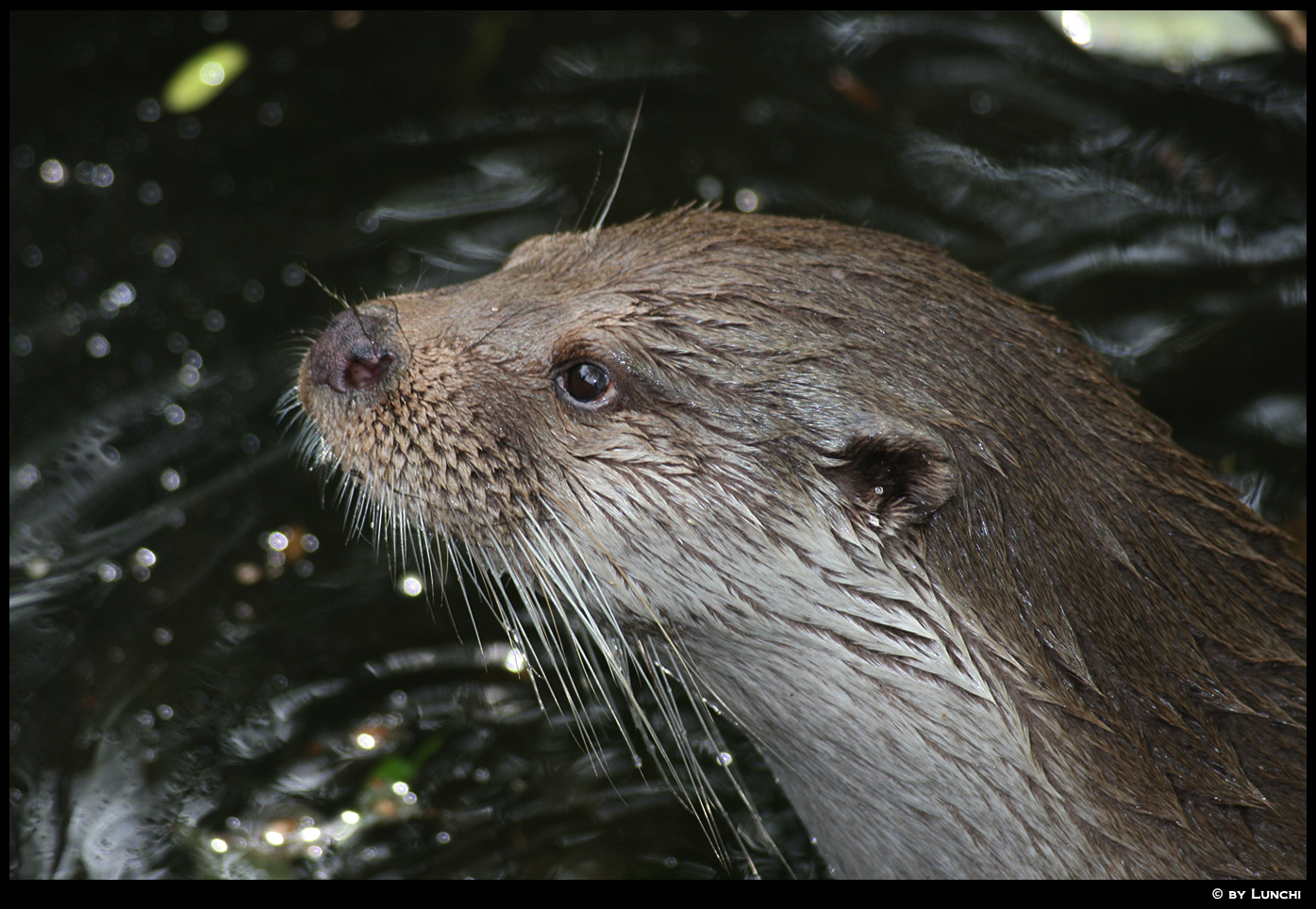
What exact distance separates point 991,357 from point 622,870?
1.47 metres

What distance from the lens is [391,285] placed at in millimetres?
4047

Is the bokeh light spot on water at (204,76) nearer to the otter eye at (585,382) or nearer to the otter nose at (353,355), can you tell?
the otter nose at (353,355)

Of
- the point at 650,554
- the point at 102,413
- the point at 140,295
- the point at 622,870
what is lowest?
the point at 622,870

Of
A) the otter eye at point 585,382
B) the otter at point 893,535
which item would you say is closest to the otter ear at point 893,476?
the otter at point 893,535

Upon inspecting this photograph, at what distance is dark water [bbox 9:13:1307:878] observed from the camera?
2875 mm

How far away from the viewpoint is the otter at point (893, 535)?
1.93m

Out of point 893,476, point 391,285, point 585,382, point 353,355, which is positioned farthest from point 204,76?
point 893,476

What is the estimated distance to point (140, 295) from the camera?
13.1ft

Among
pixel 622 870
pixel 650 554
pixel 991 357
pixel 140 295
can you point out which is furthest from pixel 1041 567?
pixel 140 295

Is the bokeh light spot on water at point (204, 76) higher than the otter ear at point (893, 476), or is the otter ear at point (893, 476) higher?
the bokeh light spot on water at point (204, 76)

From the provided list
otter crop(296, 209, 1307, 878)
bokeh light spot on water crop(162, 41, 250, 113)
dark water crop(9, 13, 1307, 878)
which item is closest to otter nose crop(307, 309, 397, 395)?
otter crop(296, 209, 1307, 878)

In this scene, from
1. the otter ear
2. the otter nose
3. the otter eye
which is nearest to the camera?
the otter ear

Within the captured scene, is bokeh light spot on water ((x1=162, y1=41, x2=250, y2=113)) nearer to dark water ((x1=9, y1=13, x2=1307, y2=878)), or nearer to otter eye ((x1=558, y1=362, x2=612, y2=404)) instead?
dark water ((x1=9, y1=13, x2=1307, y2=878))

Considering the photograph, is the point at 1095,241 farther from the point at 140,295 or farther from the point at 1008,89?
the point at 140,295
